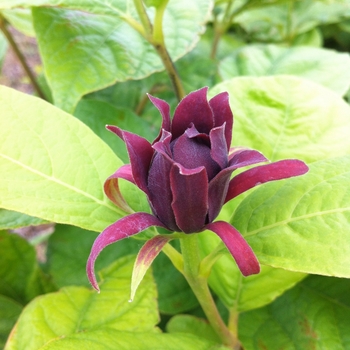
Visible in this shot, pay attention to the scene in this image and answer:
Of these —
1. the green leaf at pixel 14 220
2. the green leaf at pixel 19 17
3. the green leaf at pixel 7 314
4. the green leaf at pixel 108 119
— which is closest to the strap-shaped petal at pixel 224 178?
the green leaf at pixel 14 220

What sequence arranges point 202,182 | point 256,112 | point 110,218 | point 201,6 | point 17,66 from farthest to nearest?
point 17,66
point 201,6
point 256,112
point 110,218
point 202,182

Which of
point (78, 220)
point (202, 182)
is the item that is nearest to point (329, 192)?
point (202, 182)

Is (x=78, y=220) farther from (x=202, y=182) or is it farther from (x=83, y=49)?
(x=83, y=49)

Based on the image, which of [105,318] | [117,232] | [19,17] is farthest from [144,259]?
[19,17]

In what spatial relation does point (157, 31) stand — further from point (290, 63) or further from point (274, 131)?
point (290, 63)

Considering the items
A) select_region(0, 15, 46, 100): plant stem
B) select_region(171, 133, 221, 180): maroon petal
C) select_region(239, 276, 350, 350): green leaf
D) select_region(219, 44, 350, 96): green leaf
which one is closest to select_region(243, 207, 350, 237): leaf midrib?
select_region(171, 133, 221, 180): maroon petal
